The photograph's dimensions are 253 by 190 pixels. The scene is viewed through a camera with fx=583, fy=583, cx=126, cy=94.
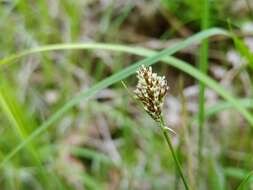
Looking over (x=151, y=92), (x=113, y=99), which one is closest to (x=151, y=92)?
(x=151, y=92)

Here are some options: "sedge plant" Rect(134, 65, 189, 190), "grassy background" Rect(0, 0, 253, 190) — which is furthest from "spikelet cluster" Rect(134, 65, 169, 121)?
"grassy background" Rect(0, 0, 253, 190)

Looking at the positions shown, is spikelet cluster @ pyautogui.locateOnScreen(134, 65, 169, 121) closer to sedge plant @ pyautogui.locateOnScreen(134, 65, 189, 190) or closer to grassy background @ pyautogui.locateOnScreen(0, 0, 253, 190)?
sedge plant @ pyautogui.locateOnScreen(134, 65, 189, 190)

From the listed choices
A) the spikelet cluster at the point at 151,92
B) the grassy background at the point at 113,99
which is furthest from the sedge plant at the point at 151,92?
the grassy background at the point at 113,99

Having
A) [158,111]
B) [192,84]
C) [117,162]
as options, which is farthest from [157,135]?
[158,111]

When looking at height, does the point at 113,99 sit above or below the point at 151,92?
above

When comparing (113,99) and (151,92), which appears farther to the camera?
(113,99)

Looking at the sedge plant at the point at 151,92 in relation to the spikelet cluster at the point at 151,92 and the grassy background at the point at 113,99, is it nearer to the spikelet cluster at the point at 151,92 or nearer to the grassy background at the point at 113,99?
the spikelet cluster at the point at 151,92

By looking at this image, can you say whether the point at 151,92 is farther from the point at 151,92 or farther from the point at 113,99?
the point at 113,99
